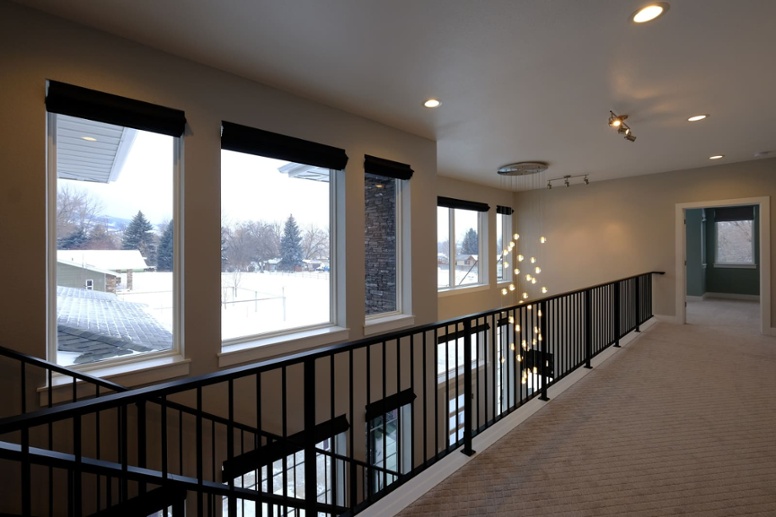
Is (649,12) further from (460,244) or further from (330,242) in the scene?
(460,244)

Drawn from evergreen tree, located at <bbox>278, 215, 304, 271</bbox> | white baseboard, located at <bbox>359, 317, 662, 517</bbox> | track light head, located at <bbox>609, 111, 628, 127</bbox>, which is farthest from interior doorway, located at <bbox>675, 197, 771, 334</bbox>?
evergreen tree, located at <bbox>278, 215, 304, 271</bbox>

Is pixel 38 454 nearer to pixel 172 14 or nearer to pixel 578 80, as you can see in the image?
pixel 172 14

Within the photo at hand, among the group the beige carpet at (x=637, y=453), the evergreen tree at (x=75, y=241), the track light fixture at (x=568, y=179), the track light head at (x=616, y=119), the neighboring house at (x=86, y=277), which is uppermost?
the track light fixture at (x=568, y=179)

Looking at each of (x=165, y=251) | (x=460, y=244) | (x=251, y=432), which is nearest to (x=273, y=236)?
(x=165, y=251)

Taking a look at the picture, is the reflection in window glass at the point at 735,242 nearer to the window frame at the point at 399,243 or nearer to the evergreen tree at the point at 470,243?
the evergreen tree at the point at 470,243

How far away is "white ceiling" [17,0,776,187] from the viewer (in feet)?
6.61

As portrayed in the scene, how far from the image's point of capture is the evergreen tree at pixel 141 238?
8.18ft

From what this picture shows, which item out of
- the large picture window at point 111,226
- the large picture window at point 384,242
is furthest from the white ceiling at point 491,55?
the large picture window at point 384,242

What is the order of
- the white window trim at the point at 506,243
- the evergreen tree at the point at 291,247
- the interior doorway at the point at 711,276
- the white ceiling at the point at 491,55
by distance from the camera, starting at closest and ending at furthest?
the white ceiling at the point at 491,55 < the evergreen tree at the point at 291,247 < the interior doorway at the point at 711,276 < the white window trim at the point at 506,243

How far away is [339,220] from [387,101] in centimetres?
118

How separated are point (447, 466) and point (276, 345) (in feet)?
5.36

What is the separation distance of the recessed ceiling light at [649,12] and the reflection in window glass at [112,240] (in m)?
3.11

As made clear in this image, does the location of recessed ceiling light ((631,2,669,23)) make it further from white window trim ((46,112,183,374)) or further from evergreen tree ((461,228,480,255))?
evergreen tree ((461,228,480,255))

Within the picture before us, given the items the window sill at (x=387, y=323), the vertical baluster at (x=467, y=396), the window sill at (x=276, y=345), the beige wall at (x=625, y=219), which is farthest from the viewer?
the beige wall at (x=625, y=219)
